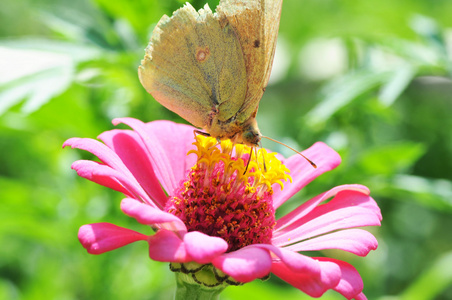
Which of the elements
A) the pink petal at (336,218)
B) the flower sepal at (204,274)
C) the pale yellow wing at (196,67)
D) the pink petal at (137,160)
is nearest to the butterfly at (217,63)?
the pale yellow wing at (196,67)

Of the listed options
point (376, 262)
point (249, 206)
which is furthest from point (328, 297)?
point (249, 206)

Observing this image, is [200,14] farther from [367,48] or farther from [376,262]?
[376,262]

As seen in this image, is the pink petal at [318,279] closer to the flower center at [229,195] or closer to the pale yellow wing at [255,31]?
the flower center at [229,195]

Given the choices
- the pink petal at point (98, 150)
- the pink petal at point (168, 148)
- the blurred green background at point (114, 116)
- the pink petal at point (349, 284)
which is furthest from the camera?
the blurred green background at point (114, 116)

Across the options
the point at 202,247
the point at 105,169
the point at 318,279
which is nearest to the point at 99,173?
the point at 105,169

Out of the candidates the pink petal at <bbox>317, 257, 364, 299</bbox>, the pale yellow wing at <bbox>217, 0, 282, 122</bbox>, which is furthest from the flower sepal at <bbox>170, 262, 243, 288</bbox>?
the pale yellow wing at <bbox>217, 0, 282, 122</bbox>

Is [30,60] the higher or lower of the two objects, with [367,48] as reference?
lower

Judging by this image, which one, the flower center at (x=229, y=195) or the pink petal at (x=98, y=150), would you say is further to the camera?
the flower center at (x=229, y=195)
